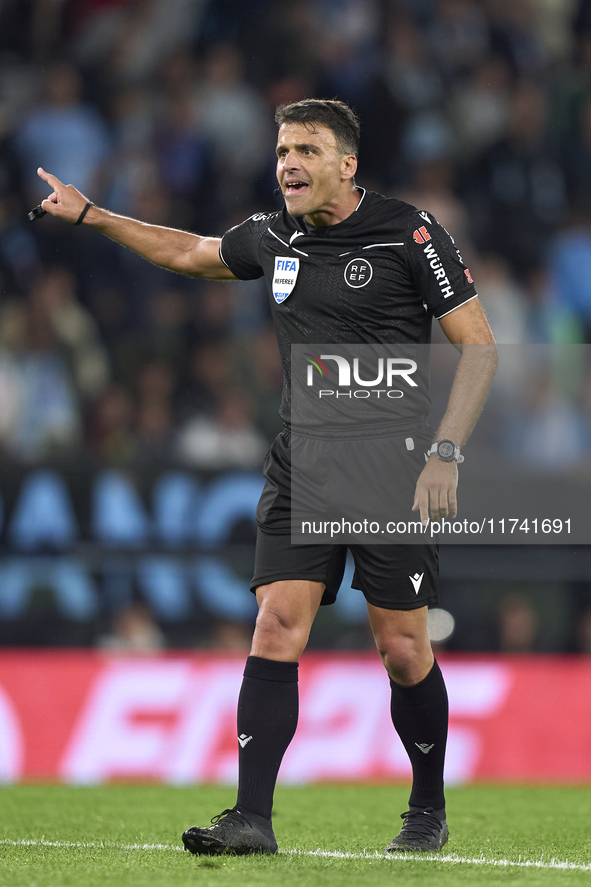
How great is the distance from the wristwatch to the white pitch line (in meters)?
1.17

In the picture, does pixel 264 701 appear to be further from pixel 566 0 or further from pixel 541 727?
pixel 566 0

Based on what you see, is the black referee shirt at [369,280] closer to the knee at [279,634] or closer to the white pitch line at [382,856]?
the knee at [279,634]

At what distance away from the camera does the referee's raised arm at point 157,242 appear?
447 cm

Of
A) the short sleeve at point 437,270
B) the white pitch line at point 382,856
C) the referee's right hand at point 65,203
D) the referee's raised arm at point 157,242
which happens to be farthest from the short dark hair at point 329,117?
the white pitch line at point 382,856

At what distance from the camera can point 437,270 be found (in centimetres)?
401

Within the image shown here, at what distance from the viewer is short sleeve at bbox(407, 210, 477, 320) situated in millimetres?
4008

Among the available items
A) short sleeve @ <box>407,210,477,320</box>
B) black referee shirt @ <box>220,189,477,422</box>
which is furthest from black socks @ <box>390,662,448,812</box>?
short sleeve @ <box>407,210,477,320</box>

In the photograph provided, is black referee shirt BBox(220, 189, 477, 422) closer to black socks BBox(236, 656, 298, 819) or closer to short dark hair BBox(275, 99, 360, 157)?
short dark hair BBox(275, 99, 360, 157)

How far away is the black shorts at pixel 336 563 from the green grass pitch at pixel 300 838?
788mm

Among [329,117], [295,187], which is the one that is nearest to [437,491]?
[295,187]

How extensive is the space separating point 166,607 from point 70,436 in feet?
4.84

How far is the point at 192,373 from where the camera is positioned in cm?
904

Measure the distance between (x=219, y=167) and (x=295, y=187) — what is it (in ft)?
21.8

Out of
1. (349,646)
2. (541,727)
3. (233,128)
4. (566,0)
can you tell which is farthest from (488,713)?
(566,0)
